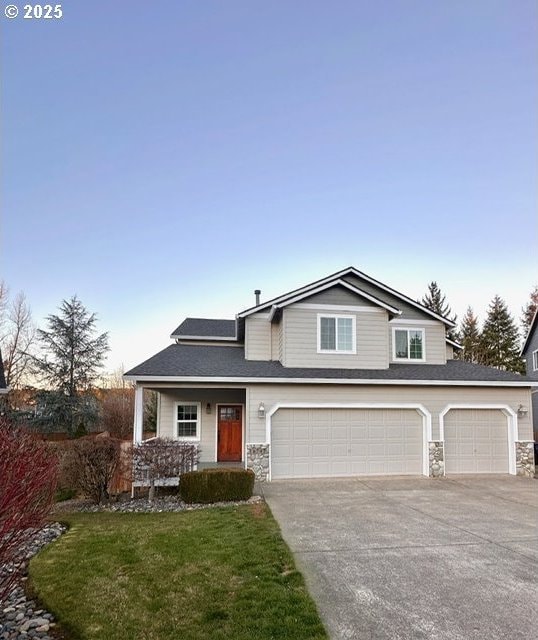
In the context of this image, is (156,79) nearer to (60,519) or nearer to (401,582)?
(60,519)

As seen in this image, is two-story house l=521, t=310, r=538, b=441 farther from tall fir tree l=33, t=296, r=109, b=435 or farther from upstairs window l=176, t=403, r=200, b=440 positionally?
tall fir tree l=33, t=296, r=109, b=435

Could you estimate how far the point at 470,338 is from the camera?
38812 millimetres

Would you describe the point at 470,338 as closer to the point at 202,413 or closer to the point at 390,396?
the point at 390,396

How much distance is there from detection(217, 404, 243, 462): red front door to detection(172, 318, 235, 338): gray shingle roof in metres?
2.94

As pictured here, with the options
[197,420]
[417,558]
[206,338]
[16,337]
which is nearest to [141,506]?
[197,420]

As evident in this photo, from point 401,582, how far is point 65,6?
11.2 metres

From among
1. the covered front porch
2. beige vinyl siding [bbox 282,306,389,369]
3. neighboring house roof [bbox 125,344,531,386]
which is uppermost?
beige vinyl siding [bbox 282,306,389,369]

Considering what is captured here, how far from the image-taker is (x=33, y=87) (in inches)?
421

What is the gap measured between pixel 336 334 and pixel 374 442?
3533 millimetres

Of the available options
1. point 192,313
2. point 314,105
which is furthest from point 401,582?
point 192,313

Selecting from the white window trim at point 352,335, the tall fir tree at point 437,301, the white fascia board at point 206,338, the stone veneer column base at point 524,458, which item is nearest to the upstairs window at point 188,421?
the white fascia board at point 206,338

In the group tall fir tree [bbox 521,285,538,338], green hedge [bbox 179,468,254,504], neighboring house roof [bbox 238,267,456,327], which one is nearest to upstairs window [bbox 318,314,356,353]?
neighboring house roof [bbox 238,267,456,327]

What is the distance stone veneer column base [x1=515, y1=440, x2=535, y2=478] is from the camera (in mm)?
13508

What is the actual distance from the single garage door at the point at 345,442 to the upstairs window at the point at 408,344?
2.92 m
